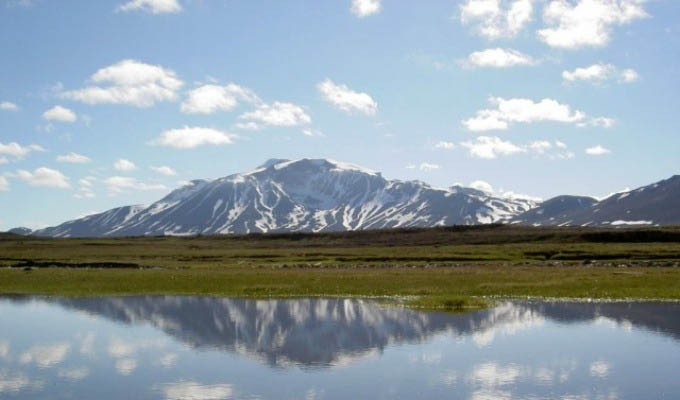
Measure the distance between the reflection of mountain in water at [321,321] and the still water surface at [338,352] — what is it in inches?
4.2

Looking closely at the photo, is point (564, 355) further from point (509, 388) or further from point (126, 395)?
point (126, 395)

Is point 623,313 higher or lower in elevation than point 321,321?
lower

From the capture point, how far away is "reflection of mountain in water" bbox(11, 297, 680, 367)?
3064cm

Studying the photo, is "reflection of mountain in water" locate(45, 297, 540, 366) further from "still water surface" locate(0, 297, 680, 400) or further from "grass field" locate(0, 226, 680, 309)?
"grass field" locate(0, 226, 680, 309)

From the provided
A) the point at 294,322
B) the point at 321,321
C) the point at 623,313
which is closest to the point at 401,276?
the point at 623,313

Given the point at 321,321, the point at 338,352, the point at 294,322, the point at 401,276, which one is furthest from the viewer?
the point at 401,276

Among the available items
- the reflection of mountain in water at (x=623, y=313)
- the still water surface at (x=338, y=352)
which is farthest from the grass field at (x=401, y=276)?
the still water surface at (x=338, y=352)

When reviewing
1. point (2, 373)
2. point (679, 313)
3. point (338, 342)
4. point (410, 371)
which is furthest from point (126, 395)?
point (679, 313)

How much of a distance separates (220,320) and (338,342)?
969cm

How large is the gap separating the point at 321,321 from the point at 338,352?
343 inches

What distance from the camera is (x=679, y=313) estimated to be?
126 feet

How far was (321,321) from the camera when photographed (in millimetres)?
37656

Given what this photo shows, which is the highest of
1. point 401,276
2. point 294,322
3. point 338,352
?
point 401,276

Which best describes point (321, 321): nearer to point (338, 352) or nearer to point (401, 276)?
point (338, 352)
